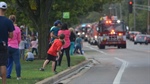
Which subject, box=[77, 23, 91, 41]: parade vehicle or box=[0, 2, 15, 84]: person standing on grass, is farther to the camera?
box=[77, 23, 91, 41]: parade vehicle

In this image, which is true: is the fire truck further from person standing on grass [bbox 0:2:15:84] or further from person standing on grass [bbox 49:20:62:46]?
person standing on grass [bbox 0:2:15:84]

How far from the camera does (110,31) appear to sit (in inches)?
1900

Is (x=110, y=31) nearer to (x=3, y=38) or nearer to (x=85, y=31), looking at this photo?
(x=3, y=38)

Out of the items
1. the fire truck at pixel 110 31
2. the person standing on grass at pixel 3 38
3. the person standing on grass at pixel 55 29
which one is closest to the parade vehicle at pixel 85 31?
the fire truck at pixel 110 31

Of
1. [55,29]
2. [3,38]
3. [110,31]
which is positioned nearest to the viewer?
[3,38]

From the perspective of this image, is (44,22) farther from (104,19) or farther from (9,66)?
(104,19)

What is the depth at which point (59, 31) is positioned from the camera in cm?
1923

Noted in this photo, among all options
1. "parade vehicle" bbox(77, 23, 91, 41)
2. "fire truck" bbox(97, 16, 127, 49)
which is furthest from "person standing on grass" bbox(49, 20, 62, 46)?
"parade vehicle" bbox(77, 23, 91, 41)

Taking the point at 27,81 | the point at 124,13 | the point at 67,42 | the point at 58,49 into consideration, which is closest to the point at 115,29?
the point at 67,42

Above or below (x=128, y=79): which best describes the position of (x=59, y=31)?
above

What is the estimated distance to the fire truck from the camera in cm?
4831

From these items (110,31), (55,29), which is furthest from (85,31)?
(55,29)

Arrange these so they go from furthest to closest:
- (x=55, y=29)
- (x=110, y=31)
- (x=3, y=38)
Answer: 1. (x=110, y=31)
2. (x=55, y=29)
3. (x=3, y=38)

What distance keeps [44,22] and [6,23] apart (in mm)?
12957
